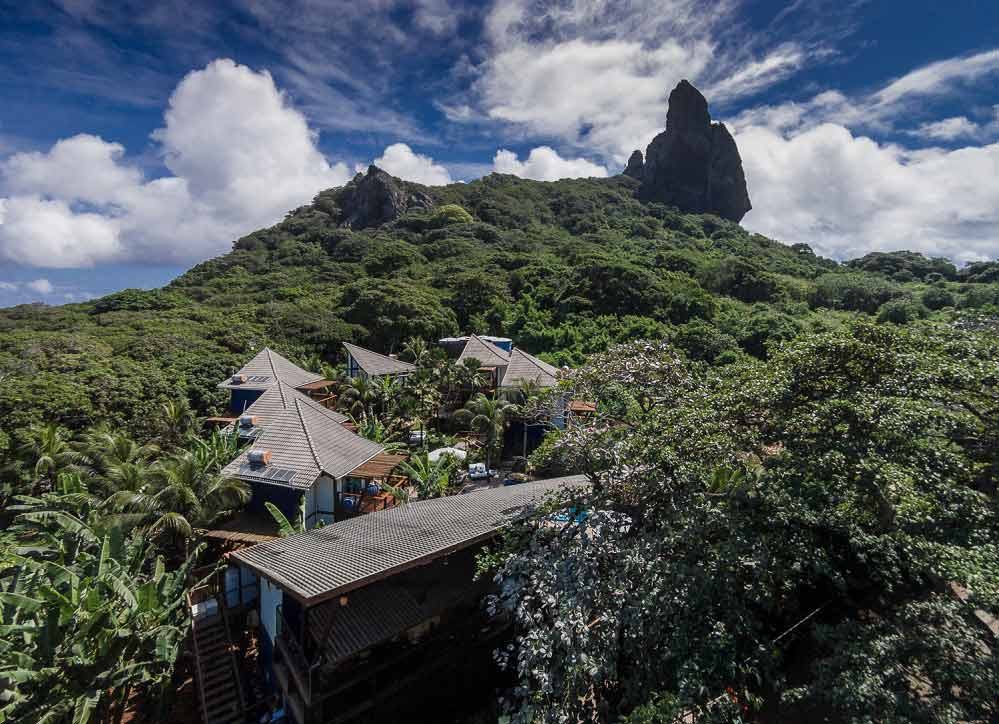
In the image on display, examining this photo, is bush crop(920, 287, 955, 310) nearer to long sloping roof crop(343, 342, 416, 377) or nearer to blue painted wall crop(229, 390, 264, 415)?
long sloping roof crop(343, 342, 416, 377)

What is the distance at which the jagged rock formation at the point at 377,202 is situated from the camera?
9200 cm

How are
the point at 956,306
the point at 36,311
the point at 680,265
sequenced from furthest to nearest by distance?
1. the point at 680,265
2. the point at 956,306
3. the point at 36,311

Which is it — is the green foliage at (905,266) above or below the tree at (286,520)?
above

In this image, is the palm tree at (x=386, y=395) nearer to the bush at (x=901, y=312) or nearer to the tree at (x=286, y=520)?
the tree at (x=286, y=520)

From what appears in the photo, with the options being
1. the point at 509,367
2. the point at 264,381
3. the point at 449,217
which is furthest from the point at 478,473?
the point at 449,217

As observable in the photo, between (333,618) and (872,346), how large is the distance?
1175cm

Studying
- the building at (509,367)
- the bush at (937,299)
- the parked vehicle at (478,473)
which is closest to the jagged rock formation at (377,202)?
the building at (509,367)

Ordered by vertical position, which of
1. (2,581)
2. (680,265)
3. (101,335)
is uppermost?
(680,265)

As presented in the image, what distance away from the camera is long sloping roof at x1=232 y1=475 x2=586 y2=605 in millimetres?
8781

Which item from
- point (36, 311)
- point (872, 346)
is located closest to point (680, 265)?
point (872, 346)

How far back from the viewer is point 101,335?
37.0 m

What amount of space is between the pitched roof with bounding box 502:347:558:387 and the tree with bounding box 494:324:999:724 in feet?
67.3

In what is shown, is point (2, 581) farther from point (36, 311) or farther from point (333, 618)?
point (36, 311)

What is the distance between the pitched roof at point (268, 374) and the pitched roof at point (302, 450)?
8.66 m
